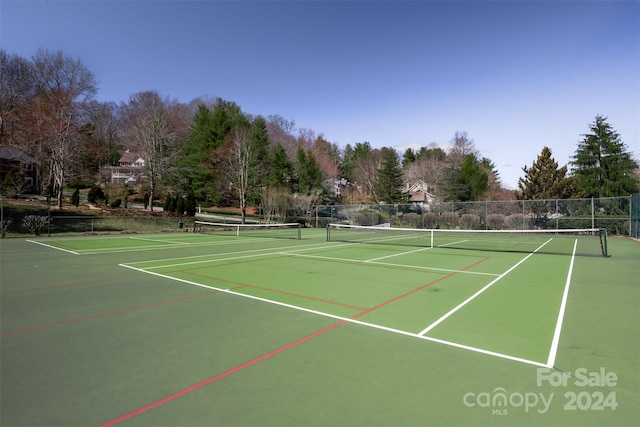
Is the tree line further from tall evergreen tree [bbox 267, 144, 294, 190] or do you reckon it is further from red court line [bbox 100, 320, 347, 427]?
red court line [bbox 100, 320, 347, 427]

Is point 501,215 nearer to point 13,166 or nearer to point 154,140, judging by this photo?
point 154,140

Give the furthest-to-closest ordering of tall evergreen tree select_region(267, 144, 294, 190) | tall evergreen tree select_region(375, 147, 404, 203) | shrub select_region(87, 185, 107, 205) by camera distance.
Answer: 1. tall evergreen tree select_region(375, 147, 404, 203)
2. tall evergreen tree select_region(267, 144, 294, 190)
3. shrub select_region(87, 185, 107, 205)

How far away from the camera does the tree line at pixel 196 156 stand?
30.8 meters

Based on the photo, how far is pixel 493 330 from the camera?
468 centimetres

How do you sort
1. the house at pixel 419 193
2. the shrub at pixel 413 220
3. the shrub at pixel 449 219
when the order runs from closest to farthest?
the shrub at pixel 449 219 < the shrub at pixel 413 220 < the house at pixel 419 193

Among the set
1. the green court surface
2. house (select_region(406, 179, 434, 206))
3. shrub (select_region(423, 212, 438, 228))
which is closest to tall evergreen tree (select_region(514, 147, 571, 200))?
shrub (select_region(423, 212, 438, 228))

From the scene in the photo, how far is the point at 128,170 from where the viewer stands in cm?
4897

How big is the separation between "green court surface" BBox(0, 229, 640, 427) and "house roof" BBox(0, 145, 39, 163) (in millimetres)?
38043

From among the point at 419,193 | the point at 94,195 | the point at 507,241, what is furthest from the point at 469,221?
the point at 94,195

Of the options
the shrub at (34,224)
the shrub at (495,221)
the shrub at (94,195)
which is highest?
the shrub at (94,195)

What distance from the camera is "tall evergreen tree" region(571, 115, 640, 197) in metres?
29.9

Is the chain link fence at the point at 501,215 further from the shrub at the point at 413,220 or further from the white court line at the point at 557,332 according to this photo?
the white court line at the point at 557,332

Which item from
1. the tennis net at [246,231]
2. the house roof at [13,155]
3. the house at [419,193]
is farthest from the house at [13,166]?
the house at [419,193]

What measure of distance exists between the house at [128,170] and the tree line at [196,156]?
2132mm
